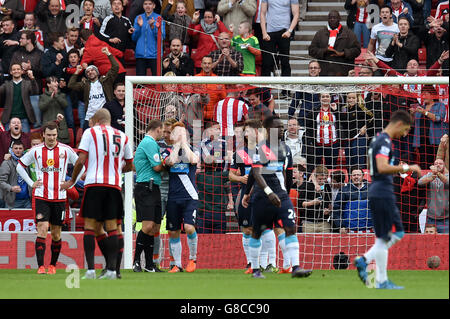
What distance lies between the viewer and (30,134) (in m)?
17.5

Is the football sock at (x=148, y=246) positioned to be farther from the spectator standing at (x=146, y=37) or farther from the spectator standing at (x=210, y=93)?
the spectator standing at (x=146, y=37)

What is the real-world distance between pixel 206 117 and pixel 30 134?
3655 millimetres

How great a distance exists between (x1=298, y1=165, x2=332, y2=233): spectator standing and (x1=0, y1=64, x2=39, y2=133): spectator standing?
20.7 feet

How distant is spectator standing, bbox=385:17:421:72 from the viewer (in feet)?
59.5

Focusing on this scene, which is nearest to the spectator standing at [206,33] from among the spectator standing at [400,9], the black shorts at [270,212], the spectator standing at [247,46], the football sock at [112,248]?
the spectator standing at [247,46]

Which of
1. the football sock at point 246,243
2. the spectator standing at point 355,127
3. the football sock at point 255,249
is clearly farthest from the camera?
the spectator standing at point 355,127

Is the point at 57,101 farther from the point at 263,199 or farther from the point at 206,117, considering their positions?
the point at 263,199

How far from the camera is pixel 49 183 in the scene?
1343cm

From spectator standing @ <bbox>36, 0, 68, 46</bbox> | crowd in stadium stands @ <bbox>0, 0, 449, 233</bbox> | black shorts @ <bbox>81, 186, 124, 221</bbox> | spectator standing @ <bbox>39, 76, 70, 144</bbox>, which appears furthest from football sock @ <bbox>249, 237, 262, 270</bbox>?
spectator standing @ <bbox>36, 0, 68, 46</bbox>

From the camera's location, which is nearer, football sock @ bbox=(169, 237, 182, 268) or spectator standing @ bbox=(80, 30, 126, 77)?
football sock @ bbox=(169, 237, 182, 268)

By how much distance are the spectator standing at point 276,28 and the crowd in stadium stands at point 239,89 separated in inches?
1.1

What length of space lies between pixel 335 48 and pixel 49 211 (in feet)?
25.1

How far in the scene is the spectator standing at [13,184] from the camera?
648 inches

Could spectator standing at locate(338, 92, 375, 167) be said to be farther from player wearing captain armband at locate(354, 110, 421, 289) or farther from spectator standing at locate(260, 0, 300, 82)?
player wearing captain armband at locate(354, 110, 421, 289)
